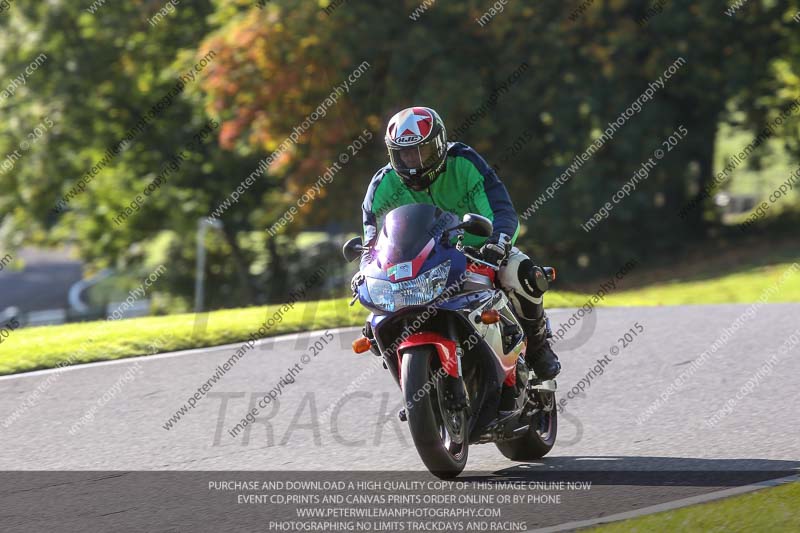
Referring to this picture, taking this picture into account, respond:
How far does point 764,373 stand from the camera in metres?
9.61

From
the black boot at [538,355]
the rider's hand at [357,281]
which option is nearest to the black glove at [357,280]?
the rider's hand at [357,281]

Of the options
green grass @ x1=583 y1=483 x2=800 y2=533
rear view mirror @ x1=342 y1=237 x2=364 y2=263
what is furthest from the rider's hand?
green grass @ x1=583 y1=483 x2=800 y2=533

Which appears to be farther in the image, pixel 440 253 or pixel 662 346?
pixel 662 346

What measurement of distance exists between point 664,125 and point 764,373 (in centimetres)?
1560

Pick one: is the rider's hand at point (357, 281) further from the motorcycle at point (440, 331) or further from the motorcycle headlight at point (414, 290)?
the motorcycle headlight at point (414, 290)

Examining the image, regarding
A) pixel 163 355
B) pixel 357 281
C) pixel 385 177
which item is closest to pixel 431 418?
pixel 357 281

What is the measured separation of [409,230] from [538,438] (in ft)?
5.42

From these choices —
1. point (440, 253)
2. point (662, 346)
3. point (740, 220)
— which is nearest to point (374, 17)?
point (740, 220)

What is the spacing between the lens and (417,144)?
6812 millimetres

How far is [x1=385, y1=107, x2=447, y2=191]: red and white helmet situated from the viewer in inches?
269

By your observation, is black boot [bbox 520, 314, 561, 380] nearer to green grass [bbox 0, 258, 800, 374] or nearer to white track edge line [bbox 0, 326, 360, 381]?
white track edge line [bbox 0, 326, 360, 381]

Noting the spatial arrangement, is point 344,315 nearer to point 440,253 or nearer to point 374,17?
point 440,253

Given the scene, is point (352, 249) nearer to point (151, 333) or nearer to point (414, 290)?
point (414, 290)

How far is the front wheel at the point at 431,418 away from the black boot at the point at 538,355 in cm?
97
